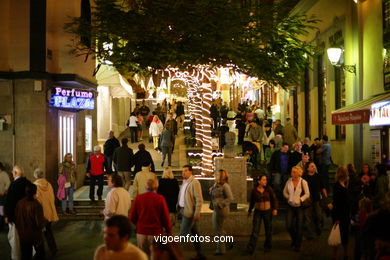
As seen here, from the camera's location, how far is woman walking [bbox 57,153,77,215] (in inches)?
629

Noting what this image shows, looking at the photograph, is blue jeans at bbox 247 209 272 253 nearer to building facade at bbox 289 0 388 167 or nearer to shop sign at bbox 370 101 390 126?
shop sign at bbox 370 101 390 126

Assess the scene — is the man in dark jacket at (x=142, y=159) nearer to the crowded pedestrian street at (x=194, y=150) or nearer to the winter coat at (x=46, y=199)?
the crowded pedestrian street at (x=194, y=150)

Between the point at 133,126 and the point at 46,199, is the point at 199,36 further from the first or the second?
the point at 133,126

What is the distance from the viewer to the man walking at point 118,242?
5102 mm

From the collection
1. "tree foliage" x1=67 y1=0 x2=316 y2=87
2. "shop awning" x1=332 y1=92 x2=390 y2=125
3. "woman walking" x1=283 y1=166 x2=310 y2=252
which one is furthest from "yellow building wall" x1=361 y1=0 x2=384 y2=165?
"woman walking" x1=283 y1=166 x2=310 y2=252

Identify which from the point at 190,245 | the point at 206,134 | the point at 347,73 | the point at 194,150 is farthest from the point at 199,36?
the point at 194,150

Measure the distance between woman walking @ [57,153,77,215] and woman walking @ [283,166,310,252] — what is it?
691 cm

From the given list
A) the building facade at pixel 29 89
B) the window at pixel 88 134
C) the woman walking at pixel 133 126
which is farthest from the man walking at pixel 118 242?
the woman walking at pixel 133 126

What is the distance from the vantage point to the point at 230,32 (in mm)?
16156

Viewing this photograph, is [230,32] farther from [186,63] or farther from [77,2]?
[77,2]

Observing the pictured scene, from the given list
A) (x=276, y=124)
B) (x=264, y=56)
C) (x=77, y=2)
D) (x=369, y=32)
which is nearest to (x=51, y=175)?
(x=77, y=2)

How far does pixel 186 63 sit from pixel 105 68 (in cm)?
1177

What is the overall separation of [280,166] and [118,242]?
12.6 m

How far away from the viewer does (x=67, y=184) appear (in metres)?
16.2
